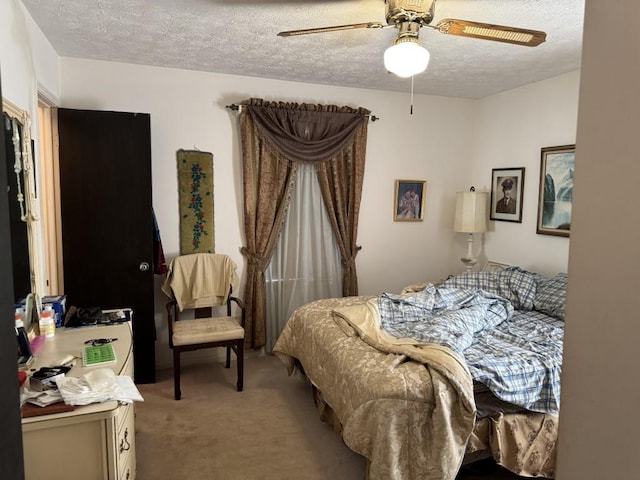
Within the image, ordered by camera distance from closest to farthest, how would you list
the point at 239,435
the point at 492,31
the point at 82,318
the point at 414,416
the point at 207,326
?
the point at 414,416 → the point at 492,31 → the point at 82,318 → the point at 239,435 → the point at 207,326

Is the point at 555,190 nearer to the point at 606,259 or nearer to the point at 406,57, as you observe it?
the point at 406,57

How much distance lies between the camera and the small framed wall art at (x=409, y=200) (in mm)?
4379

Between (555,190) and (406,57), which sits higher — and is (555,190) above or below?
below

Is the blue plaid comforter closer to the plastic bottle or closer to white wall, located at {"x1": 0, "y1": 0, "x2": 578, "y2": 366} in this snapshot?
white wall, located at {"x1": 0, "y1": 0, "x2": 578, "y2": 366}

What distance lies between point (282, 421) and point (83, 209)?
2.13 metres

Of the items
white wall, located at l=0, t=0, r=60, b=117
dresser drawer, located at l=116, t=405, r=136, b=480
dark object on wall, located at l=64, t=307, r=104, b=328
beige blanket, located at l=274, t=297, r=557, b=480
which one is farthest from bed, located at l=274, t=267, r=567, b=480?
white wall, located at l=0, t=0, r=60, b=117

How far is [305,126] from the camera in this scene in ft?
12.7

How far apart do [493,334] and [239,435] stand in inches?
69.8

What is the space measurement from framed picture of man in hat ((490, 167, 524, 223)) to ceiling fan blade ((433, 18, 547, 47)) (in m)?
2.05

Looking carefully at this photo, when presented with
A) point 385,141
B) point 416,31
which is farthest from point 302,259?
point 416,31

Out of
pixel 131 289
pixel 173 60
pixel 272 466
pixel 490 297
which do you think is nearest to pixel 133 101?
pixel 173 60

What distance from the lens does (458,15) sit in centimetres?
241

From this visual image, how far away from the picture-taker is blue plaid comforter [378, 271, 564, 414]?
7.04ft

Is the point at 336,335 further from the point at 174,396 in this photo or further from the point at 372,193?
the point at 372,193
